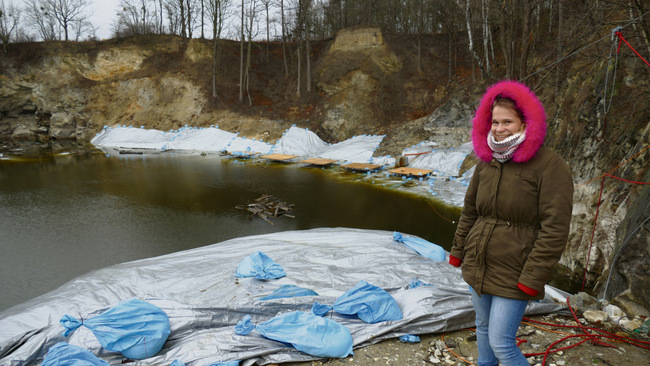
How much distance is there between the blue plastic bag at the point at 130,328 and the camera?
3045mm


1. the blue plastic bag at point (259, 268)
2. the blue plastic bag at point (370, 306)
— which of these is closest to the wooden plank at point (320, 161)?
the blue plastic bag at point (259, 268)

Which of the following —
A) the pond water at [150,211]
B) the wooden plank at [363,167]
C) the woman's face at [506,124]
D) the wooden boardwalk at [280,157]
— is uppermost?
the woman's face at [506,124]

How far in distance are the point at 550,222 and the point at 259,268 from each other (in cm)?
372

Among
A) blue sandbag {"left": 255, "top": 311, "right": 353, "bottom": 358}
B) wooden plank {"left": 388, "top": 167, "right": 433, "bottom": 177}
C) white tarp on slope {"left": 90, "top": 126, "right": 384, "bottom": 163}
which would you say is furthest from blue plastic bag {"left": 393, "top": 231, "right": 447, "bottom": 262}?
white tarp on slope {"left": 90, "top": 126, "right": 384, "bottom": 163}

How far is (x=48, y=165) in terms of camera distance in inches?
635

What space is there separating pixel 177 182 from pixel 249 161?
206 inches

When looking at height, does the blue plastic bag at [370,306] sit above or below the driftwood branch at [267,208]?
above

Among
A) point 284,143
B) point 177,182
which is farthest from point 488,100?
point 284,143

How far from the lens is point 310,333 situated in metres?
3.18

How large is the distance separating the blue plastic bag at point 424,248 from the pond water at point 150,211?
1637 millimetres

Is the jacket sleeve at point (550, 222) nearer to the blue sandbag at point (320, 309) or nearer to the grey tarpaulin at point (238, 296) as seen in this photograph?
the grey tarpaulin at point (238, 296)

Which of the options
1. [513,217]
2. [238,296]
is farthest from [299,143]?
[513,217]

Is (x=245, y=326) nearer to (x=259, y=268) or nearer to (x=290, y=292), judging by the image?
(x=290, y=292)

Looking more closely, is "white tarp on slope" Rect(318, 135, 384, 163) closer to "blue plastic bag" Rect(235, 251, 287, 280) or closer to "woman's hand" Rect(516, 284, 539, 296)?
"blue plastic bag" Rect(235, 251, 287, 280)
